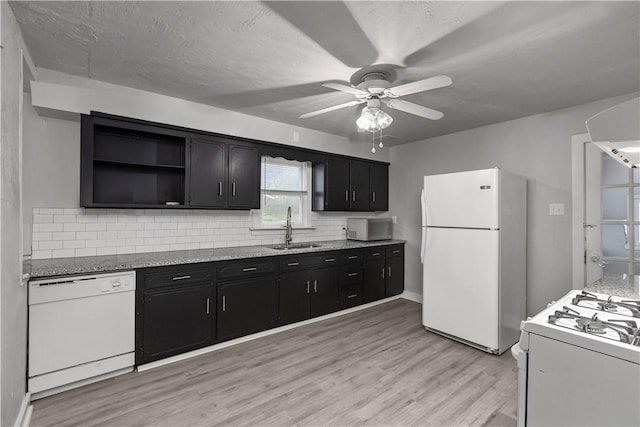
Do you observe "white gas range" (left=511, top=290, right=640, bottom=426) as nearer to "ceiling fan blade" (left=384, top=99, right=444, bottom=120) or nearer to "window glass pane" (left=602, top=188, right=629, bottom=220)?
"ceiling fan blade" (left=384, top=99, right=444, bottom=120)

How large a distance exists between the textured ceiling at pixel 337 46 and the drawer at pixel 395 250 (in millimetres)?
2222

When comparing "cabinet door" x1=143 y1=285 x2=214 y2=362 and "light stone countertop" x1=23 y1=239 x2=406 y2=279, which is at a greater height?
"light stone countertop" x1=23 y1=239 x2=406 y2=279

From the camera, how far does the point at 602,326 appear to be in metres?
1.26

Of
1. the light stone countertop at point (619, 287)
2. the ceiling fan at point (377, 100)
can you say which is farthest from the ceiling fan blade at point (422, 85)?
the light stone countertop at point (619, 287)

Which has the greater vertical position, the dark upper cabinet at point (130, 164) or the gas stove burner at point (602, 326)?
the dark upper cabinet at point (130, 164)

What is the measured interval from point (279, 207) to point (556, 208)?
315 centimetres

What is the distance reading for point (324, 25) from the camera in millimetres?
1849

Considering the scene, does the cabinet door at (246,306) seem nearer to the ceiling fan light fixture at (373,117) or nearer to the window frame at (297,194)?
the window frame at (297,194)

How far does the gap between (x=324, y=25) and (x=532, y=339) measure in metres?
1.95

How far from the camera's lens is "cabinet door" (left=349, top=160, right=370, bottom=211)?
14.8 ft

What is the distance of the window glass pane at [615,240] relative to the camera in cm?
285

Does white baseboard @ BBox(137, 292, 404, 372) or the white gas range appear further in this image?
white baseboard @ BBox(137, 292, 404, 372)

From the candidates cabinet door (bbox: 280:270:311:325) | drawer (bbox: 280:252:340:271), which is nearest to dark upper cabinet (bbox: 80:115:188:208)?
drawer (bbox: 280:252:340:271)

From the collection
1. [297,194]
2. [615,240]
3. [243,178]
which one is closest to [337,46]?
[243,178]
